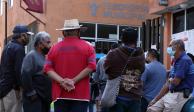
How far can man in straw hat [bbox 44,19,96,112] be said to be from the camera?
23.2ft

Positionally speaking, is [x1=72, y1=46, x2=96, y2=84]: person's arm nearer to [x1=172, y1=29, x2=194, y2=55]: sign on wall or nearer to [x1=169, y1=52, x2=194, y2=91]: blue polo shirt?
[x1=169, y1=52, x2=194, y2=91]: blue polo shirt

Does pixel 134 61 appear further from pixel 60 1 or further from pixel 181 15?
pixel 60 1

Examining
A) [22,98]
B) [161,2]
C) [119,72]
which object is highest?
[161,2]

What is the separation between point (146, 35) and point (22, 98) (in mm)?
15238

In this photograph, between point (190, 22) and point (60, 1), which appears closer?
point (190, 22)

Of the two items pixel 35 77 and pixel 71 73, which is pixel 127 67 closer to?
pixel 71 73

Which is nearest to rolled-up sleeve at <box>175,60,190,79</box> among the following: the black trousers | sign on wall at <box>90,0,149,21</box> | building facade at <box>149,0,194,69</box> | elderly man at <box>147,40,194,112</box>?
elderly man at <box>147,40,194,112</box>

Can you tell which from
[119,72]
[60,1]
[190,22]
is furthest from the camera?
[60,1]

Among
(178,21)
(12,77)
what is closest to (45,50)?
(12,77)

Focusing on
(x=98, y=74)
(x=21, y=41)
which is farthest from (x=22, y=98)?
(x=98, y=74)

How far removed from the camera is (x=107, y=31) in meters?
28.8

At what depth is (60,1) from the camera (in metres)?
27.2

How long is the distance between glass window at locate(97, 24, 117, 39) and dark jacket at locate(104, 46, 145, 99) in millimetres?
21280

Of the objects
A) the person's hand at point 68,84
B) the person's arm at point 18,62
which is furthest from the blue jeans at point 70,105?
the person's arm at point 18,62
